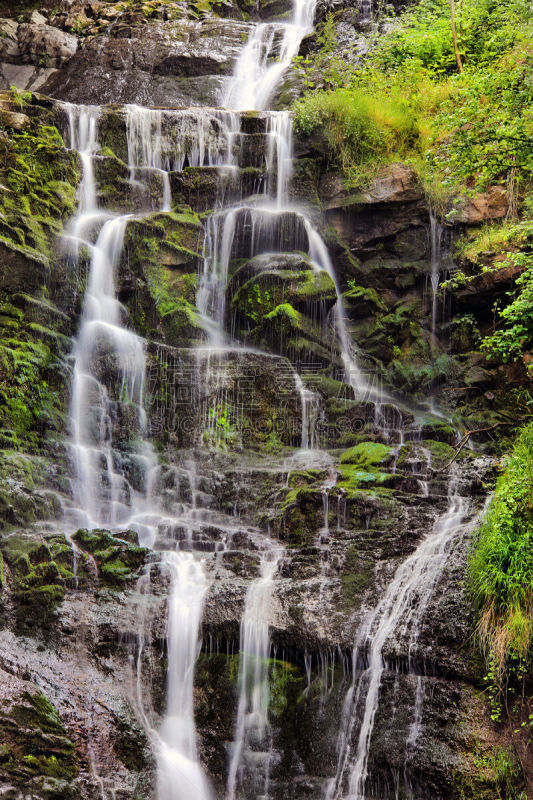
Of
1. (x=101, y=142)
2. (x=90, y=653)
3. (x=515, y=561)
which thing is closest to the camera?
(x=515, y=561)

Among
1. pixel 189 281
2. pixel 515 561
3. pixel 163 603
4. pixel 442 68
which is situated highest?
pixel 442 68

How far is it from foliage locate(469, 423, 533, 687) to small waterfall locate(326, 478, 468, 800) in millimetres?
538

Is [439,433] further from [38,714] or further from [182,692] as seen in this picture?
[38,714]

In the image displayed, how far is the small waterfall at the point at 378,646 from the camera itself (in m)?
6.10

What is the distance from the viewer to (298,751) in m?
6.46

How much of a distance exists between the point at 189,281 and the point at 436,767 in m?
9.76

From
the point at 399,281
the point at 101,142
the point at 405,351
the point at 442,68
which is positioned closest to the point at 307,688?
the point at 405,351

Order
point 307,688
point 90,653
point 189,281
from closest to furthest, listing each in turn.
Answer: point 307,688, point 90,653, point 189,281

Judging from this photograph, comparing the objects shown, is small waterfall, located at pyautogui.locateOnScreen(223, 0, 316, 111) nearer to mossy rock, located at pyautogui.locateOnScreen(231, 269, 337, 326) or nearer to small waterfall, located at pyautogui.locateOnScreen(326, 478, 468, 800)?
mossy rock, located at pyautogui.locateOnScreen(231, 269, 337, 326)

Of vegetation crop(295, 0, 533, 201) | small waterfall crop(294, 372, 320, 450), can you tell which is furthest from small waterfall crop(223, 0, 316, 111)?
small waterfall crop(294, 372, 320, 450)

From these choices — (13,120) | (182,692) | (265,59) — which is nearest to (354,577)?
(182,692)

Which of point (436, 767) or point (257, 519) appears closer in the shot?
point (436, 767)

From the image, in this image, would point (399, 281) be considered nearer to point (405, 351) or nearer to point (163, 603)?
point (405, 351)

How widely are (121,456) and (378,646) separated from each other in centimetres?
534
